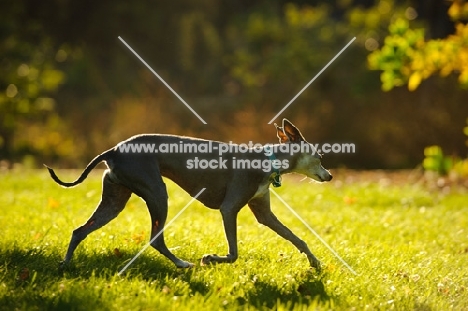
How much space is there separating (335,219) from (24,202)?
14.2ft

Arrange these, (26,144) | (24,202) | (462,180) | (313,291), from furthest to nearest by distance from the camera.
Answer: (26,144) → (462,180) → (24,202) → (313,291)

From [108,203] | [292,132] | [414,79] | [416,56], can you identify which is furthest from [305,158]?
[416,56]

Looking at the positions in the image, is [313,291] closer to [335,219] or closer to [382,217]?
[335,219]

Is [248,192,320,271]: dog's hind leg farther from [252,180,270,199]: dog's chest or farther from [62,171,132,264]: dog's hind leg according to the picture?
[62,171,132,264]: dog's hind leg

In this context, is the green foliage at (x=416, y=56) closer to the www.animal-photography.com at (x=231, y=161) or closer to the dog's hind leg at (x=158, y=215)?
the www.animal-photography.com at (x=231, y=161)

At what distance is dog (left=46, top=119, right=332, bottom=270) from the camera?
5719 mm

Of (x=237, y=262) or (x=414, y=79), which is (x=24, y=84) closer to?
(x=414, y=79)

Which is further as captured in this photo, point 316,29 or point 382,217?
point 316,29

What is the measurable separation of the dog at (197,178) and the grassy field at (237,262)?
0.99 feet

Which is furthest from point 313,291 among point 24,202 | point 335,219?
point 24,202

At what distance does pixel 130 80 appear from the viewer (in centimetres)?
2695

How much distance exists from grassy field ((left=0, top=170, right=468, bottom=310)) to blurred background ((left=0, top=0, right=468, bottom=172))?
769 cm

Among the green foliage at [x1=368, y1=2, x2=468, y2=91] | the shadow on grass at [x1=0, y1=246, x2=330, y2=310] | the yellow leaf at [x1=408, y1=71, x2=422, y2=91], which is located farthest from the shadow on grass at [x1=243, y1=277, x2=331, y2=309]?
the green foliage at [x1=368, y1=2, x2=468, y2=91]

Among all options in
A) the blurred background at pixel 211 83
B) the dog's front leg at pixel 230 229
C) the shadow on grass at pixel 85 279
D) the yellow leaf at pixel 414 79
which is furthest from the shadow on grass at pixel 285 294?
the blurred background at pixel 211 83
